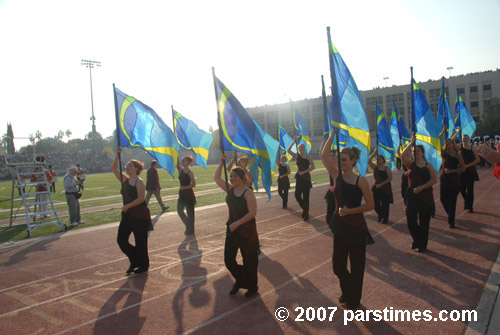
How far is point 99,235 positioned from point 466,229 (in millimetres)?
9011

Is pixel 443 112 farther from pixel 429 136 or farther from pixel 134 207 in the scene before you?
pixel 134 207

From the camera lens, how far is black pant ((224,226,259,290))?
16.4ft

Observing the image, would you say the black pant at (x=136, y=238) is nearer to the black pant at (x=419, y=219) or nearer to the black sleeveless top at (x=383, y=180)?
the black pant at (x=419, y=219)

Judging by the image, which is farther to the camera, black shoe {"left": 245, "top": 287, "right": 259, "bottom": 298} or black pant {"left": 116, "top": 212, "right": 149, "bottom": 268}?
black pant {"left": 116, "top": 212, "right": 149, "bottom": 268}

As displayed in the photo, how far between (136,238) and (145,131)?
2653mm

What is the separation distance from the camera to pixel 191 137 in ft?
33.5

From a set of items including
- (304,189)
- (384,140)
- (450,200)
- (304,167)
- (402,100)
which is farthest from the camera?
(402,100)

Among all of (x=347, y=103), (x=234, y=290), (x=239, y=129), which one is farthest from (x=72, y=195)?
(x=347, y=103)

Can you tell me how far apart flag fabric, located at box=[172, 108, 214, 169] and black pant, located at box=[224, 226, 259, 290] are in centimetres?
527

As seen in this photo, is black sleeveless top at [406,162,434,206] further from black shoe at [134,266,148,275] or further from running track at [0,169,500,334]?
black shoe at [134,266,148,275]

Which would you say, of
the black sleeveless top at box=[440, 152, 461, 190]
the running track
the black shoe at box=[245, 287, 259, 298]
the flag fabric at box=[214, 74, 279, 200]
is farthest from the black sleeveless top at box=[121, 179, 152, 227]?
the black sleeveless top at box=[440, 152, 461, 190]

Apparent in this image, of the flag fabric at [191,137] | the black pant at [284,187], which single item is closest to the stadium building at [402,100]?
the black pant at [284,187]

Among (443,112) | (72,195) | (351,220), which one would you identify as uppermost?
(443,112)

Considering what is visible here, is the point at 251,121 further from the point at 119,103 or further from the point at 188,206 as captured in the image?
the point at 188,206
